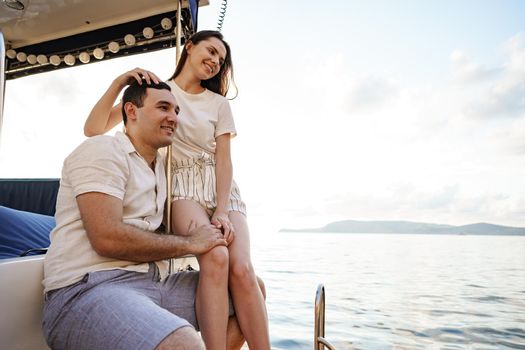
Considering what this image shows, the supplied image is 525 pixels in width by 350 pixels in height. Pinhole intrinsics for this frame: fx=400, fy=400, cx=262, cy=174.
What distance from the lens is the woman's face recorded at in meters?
1.71

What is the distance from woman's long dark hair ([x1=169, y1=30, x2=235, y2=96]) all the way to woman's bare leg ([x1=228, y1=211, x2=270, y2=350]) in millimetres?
836

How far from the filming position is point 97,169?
3.70 feet

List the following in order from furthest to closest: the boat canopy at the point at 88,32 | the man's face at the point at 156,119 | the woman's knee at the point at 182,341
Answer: the boat canopy at the point at 88,32 < the man's face at the point at 156,119 < the woman's knee at the point at 182,341

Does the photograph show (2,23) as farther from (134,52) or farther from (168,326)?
(168,326)

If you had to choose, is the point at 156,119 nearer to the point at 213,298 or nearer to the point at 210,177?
the point at 210,177

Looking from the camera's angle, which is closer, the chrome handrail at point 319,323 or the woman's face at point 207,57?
the chrome handrail at point 319,323

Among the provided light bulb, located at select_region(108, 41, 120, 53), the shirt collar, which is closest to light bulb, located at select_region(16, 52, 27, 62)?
light bulb, located at select_region(108, 41, 120, 53)

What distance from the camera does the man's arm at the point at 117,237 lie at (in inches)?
42.8

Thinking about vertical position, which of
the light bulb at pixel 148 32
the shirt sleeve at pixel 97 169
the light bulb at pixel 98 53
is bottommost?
the shirt sleeve at pixel 97 169

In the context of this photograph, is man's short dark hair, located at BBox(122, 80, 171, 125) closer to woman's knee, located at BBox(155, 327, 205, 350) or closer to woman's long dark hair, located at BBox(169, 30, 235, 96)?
woman's long dark hair, located at BBox(169, 30, 235, 96)

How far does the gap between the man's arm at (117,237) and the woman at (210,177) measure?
0.39 ft

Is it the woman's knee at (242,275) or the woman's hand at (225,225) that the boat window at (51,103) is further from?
the woman's knee at (242,275)

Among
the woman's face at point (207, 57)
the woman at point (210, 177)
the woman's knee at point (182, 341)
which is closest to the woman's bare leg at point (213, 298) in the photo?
the woman at point (210, 177)

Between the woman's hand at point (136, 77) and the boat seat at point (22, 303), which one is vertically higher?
the woman's hand at point (136, 77)
